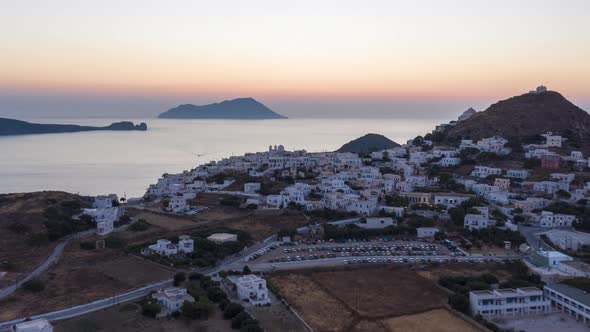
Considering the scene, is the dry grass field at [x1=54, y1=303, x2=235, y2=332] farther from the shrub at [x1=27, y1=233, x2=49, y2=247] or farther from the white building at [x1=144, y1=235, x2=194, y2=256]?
the shrub at [x1=27, y1=233, x2=49, y2=247]

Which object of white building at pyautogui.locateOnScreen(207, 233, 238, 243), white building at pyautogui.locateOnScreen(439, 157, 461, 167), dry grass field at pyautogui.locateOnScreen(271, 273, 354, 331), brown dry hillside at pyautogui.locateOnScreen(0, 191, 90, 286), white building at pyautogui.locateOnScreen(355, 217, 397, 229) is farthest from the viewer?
white building at pyautogui.locateOnScreen(439, 157, 461, 167)

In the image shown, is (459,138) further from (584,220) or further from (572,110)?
(584,220)

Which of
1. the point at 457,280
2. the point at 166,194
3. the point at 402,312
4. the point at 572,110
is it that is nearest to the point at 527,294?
the point at 457,280

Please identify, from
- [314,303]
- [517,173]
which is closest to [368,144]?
[517,173]

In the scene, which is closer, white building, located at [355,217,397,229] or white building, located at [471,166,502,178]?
white building, located at [355,217,397,229]

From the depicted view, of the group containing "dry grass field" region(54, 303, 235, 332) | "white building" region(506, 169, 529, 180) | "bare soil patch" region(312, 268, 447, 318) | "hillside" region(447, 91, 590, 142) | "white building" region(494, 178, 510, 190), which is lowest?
"dry grass field" region(54, 303, 235, 332)

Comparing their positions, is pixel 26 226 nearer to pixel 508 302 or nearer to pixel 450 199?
pixel 508 302

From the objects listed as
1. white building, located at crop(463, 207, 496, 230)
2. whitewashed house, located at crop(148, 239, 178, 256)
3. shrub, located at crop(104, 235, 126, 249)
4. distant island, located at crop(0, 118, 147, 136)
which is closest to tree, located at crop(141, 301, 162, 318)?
whitewashed house, located at crop(148, 239, 178, 256)
